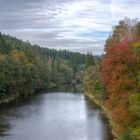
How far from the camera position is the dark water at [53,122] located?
5778 cm

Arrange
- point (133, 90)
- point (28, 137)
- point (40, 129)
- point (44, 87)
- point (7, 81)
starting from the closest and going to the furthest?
point (133, 90), point (28, 137), point (40, 129), point (7, 81), point (44, 87)

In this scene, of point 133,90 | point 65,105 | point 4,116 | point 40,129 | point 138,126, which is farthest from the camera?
point 65,105

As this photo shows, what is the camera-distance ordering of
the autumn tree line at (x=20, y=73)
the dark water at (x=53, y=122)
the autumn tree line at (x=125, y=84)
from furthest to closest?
the autumn tree line at (x=20, y=73)
the dark water at (x=53, y=122)
the autumn tree line at (x=125, y=84)

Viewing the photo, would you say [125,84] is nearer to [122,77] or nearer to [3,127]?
[122,77]

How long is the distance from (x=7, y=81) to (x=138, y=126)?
217 feet

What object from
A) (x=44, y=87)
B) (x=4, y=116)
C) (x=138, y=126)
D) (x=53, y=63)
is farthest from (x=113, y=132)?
(x=53, y=63)

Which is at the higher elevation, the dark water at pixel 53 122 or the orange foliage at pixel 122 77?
the orange foliage at pixel 122 77

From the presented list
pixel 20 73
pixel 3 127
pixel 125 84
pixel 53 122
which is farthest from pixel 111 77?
pixel 20 73

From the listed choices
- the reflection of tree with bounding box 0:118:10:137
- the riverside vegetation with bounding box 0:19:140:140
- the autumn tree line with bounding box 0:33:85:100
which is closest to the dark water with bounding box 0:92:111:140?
the reflection of tree with bounding box 0:118:10:137

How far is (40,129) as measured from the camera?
207 feet

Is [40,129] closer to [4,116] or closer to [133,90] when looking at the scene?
[4,116]

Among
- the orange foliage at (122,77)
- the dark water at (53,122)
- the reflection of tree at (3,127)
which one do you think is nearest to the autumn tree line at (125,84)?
the orange foliage at (122,77)

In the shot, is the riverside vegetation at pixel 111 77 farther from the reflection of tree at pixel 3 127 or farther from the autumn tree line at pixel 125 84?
the reflection of tree at pixel 3 127

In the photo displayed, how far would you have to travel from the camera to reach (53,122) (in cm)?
7038
